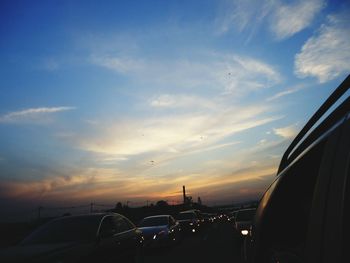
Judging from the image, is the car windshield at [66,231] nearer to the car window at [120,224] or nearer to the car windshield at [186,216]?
the car window at [120,224]

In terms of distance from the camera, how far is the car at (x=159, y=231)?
15.4 metres

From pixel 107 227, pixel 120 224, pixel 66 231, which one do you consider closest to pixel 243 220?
pixel 120 224

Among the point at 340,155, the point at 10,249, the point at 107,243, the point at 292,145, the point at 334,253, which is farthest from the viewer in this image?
the point at 107,243

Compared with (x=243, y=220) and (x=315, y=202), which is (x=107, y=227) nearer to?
(x=315, y=202)

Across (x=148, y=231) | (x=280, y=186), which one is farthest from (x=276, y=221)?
(x=148, y=231)

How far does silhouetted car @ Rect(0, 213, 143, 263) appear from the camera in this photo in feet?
21.2

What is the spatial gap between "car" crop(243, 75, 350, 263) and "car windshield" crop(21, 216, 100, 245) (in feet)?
16.3

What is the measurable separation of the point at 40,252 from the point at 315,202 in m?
Result: 5.60

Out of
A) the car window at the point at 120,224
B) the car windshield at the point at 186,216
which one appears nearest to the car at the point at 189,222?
the car windshield at the point at 186,216

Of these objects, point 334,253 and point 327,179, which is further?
point 327,179

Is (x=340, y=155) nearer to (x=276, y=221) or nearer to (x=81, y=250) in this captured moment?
(x=276, y=221)

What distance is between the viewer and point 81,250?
7.03m

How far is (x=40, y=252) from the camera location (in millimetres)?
6418

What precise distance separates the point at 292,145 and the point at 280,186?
0.54 metres
